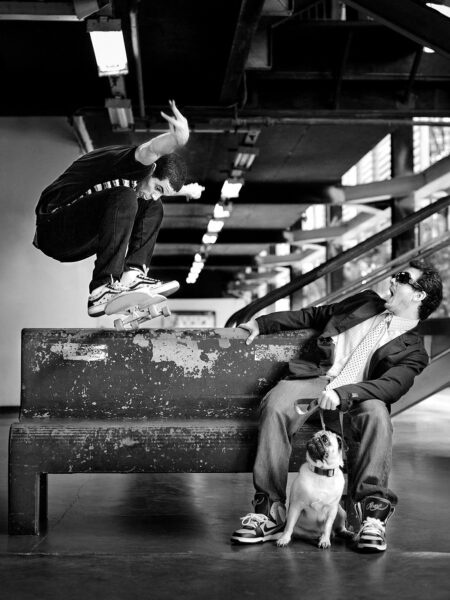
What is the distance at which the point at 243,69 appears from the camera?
919 cm

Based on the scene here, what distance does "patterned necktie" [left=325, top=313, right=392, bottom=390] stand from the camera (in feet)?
14.4

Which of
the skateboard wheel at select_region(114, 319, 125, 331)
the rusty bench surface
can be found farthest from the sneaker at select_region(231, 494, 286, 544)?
the skateboard wheel at select_region(114, 319, 125, 331)

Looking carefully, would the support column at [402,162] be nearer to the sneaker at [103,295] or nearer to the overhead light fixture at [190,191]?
the overhead light fixture at [190,191]

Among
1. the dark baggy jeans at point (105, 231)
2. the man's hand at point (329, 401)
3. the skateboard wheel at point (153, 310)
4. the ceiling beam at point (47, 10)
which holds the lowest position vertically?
the man's hand at point (329, 401)

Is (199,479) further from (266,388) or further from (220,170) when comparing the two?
(220,170)

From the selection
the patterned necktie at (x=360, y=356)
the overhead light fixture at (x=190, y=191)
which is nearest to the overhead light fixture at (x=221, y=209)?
the overhead light fixture at (x=190, y=191)

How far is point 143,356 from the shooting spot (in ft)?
15.2

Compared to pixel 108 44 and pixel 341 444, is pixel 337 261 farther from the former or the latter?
pixel 341 444

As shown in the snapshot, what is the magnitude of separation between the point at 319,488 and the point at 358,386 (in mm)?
528

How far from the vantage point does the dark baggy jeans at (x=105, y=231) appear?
15.4 ft

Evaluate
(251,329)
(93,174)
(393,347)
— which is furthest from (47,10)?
(393,347)

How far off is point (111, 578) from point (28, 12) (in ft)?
16.7

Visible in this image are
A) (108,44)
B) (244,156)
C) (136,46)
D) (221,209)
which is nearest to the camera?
(108,44)

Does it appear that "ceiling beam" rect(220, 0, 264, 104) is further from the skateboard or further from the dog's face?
the dog's face
